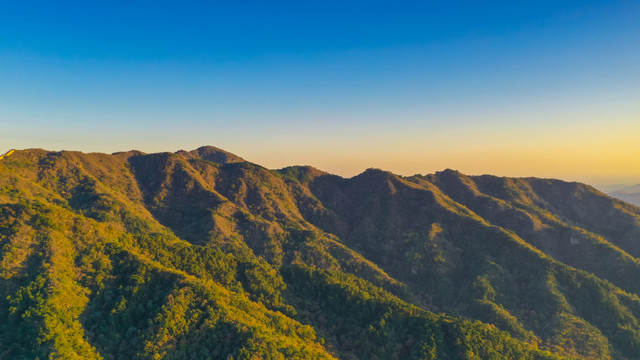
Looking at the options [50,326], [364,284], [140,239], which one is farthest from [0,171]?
[364,284]

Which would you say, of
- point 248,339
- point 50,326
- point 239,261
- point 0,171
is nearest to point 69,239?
point 50,326

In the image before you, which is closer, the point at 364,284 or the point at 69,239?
the point at 69,239

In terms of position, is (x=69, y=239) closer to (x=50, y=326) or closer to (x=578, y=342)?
(x=50, y=326)

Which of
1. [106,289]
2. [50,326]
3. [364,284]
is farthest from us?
[364,284]

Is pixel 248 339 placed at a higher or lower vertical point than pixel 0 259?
lower

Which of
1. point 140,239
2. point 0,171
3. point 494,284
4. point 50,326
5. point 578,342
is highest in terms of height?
point 0,171

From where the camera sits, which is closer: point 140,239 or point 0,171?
point 140,239

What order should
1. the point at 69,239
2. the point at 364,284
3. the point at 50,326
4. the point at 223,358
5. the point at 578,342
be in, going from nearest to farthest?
the point at 50,326
the point at 223,358
the point at 69,239
the point at 578,342
the point at 364,284

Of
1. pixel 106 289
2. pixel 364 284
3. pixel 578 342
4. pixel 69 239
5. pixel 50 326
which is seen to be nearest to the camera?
pixel 50 326

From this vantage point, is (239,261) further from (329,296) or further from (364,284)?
(364,284)
